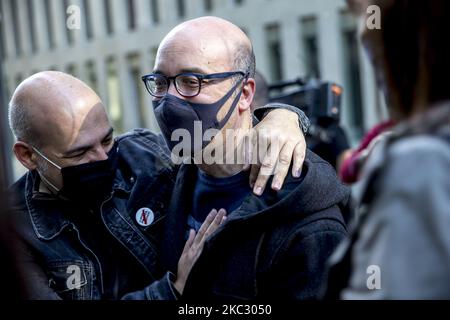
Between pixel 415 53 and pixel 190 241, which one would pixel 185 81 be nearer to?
pixel 190 241

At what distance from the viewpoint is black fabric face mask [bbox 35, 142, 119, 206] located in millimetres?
3057

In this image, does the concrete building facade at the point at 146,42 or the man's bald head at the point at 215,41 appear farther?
the concrete building facade at the point at 146,42

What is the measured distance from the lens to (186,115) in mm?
2877

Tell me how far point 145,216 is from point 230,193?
0.40 meters

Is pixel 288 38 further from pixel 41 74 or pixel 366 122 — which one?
pixel 41 74

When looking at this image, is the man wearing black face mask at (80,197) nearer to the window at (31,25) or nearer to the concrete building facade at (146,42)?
the concrete building facade at (146,42)

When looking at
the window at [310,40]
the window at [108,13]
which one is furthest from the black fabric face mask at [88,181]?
the window at [108,13]

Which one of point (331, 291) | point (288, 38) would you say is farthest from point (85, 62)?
point (331, 291)

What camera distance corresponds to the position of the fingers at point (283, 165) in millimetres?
2666

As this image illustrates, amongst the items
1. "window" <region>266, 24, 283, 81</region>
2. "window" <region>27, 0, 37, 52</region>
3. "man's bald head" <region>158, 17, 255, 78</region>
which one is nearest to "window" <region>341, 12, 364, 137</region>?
"window" <region>266, 24, 283, 81</region>

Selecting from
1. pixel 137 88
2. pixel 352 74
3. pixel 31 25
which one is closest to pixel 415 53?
pixel 352 74

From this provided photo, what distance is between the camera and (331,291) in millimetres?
1776

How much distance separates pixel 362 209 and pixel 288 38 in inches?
734

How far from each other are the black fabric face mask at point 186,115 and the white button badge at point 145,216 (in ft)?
0.98
